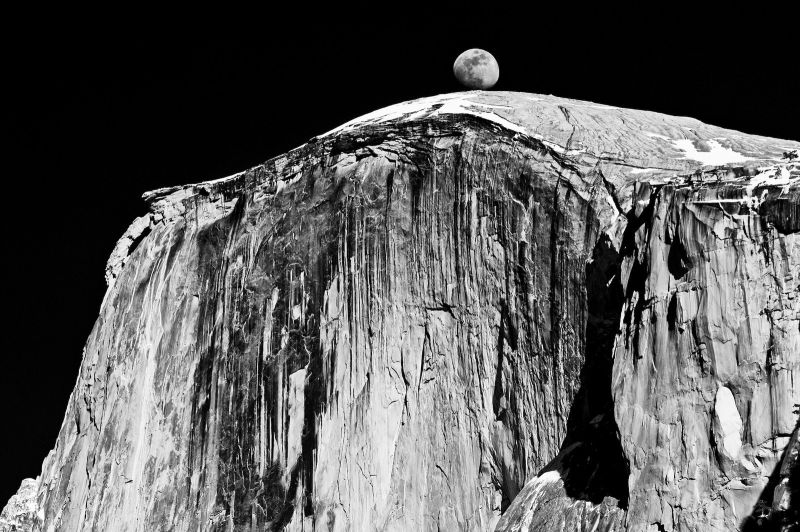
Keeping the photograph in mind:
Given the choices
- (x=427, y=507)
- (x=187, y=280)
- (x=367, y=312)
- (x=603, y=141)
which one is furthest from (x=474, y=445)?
(x=187, y=280)

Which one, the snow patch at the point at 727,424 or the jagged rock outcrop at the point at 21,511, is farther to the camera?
the jagged rock outcrop at the point at 21,511

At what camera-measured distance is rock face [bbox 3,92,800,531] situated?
33.2 metres

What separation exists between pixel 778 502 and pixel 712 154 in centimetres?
1635

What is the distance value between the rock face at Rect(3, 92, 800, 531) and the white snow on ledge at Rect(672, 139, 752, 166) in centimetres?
13

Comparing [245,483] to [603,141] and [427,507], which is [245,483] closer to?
[427,507]

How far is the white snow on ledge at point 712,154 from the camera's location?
43375 mm

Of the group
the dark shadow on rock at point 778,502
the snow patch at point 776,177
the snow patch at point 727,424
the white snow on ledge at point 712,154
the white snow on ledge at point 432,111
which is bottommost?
the dark shadow on rock at point 778,502

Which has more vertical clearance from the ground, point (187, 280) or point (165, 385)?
point (187, 280)

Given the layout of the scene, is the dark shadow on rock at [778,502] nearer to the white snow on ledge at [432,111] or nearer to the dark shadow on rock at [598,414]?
the dark shadow on rock at [598,414]

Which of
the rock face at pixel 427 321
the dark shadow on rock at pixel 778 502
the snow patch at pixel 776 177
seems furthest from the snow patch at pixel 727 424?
the snow patch at pixel 776 177

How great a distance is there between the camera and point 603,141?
151ft

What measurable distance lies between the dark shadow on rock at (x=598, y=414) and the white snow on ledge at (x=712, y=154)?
590 cm

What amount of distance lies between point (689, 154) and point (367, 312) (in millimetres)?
9937

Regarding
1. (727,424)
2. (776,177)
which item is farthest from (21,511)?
(776,177)
